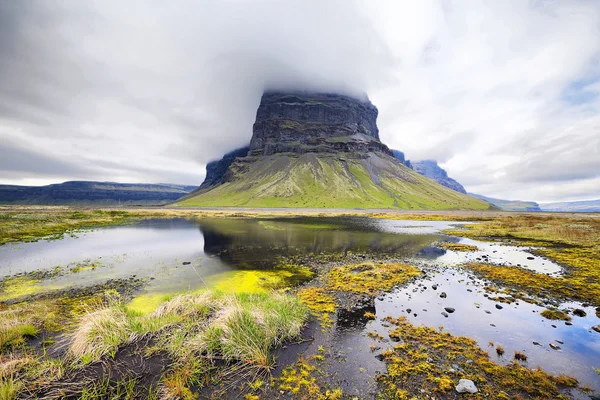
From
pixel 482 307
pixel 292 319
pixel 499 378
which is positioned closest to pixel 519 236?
pixel 482 307

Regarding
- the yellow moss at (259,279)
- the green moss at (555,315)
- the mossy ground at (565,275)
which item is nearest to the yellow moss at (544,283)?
the mossy ground at (565,275)

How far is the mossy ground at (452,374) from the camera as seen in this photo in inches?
313

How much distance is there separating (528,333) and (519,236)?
142ft

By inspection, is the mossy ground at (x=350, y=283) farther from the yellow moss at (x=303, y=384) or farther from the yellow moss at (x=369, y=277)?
the yellow moss at (x=303, y=384)

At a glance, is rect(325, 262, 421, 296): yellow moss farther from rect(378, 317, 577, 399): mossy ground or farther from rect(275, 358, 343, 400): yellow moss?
rect(275, 358, 343, 400): yellow moss

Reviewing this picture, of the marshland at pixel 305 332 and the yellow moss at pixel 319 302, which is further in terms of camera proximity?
the yellow moss at pixel 319 302

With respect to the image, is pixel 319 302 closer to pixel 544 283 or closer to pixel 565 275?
pixel 544 283

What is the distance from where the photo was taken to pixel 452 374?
8828mm

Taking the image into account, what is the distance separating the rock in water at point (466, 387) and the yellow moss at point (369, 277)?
8324 mm

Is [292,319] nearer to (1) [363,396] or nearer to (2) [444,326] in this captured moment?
(1) [363,396]

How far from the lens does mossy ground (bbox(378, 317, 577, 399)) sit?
794 centimetres

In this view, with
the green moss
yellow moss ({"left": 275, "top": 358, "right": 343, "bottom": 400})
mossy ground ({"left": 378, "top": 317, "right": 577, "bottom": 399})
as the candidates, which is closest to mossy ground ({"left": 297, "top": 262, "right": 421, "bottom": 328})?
yellow moss ({"left": 275, "top": 358, "right": 343, "bottom": 400})

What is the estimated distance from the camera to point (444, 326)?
12.4 metres

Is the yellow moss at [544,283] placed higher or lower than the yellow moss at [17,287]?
higher
